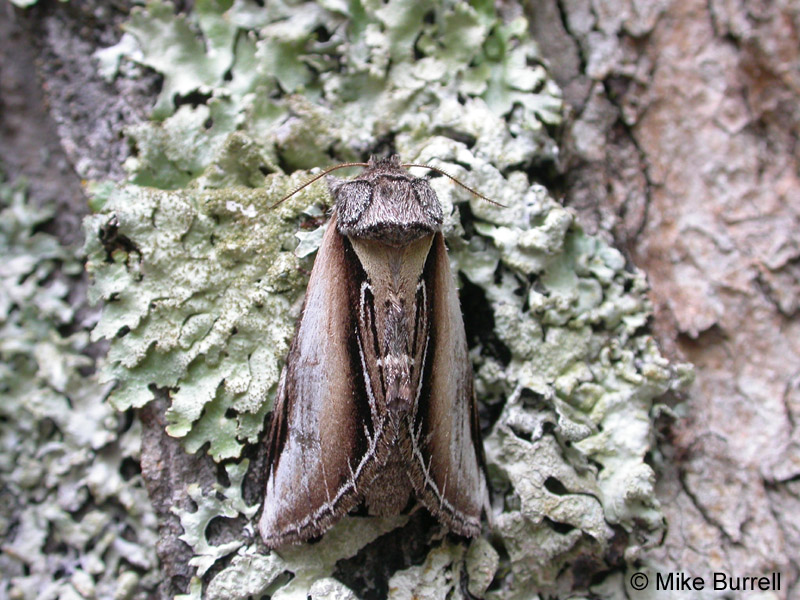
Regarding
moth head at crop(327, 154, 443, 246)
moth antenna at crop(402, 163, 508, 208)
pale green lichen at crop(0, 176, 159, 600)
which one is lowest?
pale green lichen at crop(0, 176, 159, 600)

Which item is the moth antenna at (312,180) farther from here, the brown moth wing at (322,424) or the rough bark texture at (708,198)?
the rough bark texture at (708,198)

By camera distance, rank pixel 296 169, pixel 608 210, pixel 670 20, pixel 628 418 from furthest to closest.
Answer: pixel 670 20
pixel 608 210
pixel 296 169
pixel 628 418

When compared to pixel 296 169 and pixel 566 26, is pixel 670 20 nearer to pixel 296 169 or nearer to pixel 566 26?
pixel 566 26

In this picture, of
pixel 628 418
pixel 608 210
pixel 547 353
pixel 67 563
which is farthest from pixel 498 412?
pixel 67 563

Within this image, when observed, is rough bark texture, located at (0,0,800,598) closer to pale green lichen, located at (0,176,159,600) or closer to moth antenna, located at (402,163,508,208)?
moth antenna, located at (402,163,508,208)

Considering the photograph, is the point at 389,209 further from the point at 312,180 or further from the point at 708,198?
the point at 708,198

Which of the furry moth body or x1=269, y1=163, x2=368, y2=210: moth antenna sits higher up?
x1=269, y1=163, x2=368, y2=210: moth antenna

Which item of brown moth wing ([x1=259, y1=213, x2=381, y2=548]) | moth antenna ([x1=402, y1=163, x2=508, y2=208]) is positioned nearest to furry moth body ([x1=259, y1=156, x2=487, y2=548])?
brown moth wing ([x1=259, y1=213, x2=381, y2=548])
